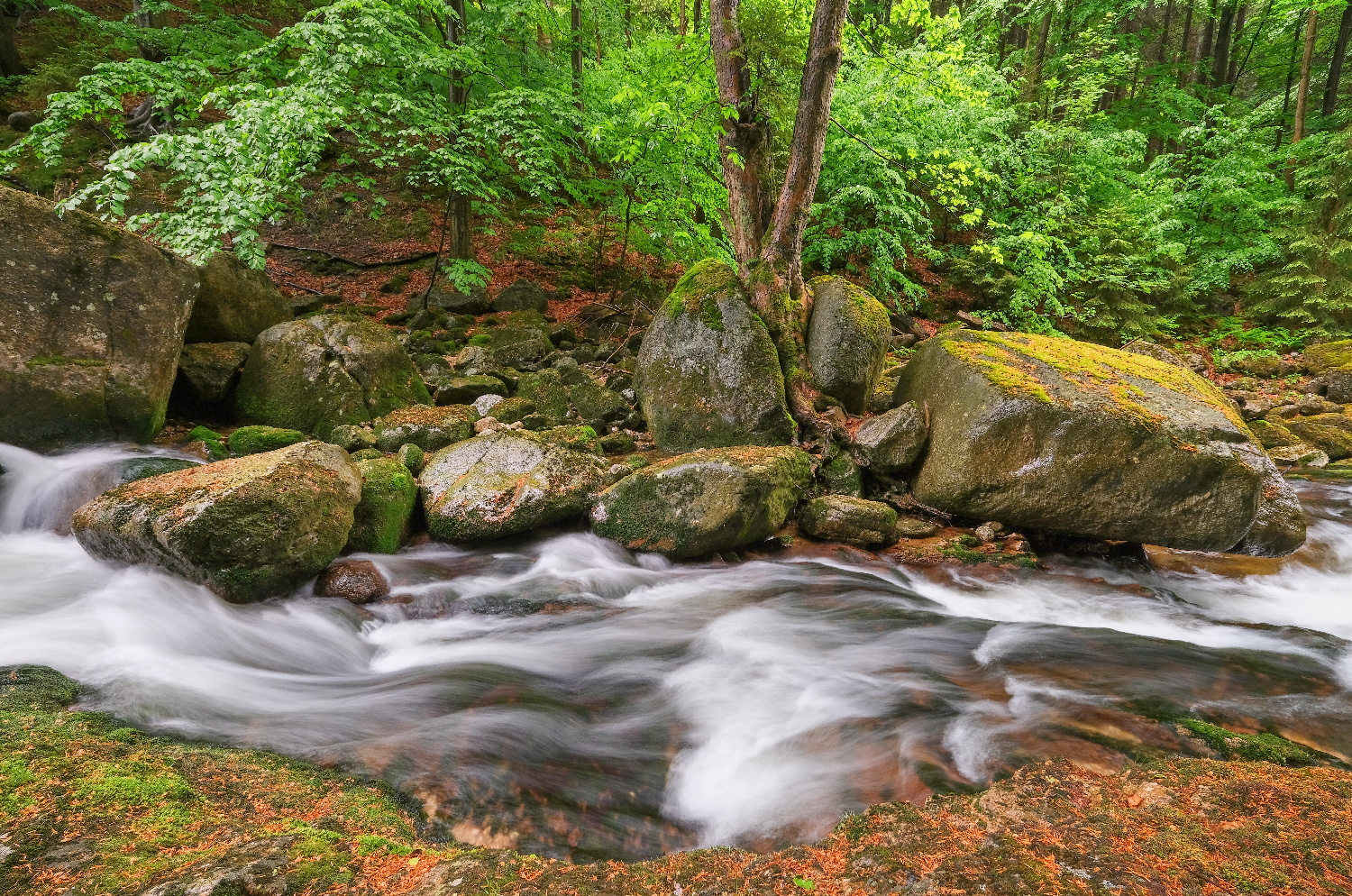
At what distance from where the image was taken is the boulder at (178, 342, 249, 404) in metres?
6.50

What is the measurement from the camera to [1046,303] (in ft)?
39.8

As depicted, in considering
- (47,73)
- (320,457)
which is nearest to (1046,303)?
(320,457)

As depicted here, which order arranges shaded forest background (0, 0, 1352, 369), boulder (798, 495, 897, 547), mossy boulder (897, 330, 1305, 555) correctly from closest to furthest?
mossy boulder (897, 330, 1305, 555) → boulder (798, 495, 897, 547) → shaded forest background (0, 0, 1352, 369)

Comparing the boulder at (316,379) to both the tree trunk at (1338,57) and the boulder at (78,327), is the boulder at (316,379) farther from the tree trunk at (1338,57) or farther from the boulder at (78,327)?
the tree trunk at (1338,57)

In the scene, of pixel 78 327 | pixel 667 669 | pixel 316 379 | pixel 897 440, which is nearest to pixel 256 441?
pixel 316 379

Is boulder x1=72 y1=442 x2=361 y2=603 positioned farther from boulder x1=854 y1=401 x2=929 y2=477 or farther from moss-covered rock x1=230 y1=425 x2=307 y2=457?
boulder x1=854 y1=401 x2=929 y2=477

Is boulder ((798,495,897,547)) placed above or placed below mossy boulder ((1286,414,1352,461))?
below

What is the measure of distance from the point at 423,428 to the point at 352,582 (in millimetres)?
2210

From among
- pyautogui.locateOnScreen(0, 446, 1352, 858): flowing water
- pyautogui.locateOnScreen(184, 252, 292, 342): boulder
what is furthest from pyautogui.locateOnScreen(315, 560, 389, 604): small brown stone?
pyautogui.locateOnScreen(184, 252, 292, 342): boulder

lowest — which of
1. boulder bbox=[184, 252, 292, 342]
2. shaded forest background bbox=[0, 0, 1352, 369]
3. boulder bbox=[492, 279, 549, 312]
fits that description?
boulder bbox=[184, 252, 292, 342]

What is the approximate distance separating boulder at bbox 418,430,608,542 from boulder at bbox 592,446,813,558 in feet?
1.15

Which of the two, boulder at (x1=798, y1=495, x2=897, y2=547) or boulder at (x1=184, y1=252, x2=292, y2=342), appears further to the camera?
boulder at (x1=184, y1=252, x2=292, y2=342)

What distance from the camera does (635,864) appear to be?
6.35 feet

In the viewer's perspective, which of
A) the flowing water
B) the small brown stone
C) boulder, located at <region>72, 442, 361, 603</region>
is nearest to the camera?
the flowing water
